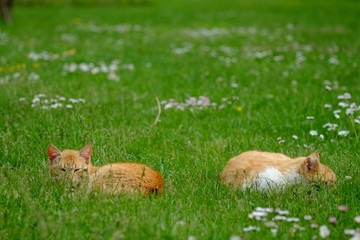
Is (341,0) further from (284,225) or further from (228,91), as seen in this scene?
(284,225)

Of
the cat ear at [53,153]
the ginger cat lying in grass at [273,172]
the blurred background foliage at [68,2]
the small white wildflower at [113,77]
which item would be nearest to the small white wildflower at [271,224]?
the ginger cat lying in grass at [273,172]

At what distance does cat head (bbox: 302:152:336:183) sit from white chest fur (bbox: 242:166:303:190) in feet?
0.28

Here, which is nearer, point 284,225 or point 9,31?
point 284,225

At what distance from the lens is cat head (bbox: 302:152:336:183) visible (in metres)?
4.34

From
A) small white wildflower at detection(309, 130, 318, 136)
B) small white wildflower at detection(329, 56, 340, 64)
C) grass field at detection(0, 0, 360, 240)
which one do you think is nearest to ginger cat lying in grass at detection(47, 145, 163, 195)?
grass field at detection(0, 0, 360, 240)

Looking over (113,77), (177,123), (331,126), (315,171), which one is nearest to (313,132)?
(331,126)

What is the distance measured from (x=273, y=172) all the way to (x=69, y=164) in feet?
6.23

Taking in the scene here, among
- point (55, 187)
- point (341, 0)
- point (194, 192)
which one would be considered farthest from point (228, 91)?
point (341, 0)

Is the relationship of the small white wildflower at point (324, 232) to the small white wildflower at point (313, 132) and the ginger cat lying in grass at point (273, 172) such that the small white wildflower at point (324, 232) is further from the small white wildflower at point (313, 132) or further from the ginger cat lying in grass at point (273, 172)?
the small white wildflower at point (313, 132)

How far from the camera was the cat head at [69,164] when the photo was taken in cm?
425

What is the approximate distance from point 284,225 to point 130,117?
11.5 feet

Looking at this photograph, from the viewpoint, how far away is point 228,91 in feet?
26.2

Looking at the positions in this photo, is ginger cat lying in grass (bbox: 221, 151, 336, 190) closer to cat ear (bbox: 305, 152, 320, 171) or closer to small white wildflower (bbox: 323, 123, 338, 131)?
cat ear (bbox: 305, 152, 320, 171)

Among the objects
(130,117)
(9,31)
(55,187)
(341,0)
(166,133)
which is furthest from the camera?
(341,0)
